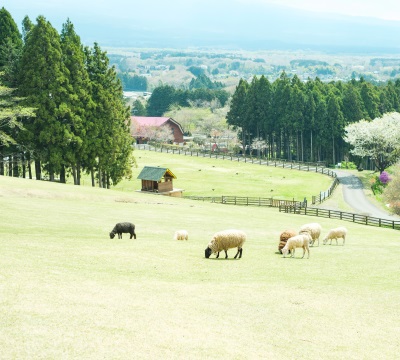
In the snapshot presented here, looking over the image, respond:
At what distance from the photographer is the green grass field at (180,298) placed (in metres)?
12.2

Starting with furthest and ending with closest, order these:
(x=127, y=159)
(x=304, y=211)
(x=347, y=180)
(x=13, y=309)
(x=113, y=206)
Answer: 1. (x=347, y=180)
2. (x=127, y=159)
3. (x=304, y=211)
4. (x=113, y=206)
5. (x=13, y=309)

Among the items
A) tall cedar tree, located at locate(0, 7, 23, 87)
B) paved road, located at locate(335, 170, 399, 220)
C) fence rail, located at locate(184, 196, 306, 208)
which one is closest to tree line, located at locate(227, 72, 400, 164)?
paved road, located at locate(335, 170, 399, 220)

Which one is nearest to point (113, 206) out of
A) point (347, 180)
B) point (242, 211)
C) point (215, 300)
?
point (242, 211)

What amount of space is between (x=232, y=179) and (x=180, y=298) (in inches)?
2336

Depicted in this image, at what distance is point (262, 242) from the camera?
27.3m

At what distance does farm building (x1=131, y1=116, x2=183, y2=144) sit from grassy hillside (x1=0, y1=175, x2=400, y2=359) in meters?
97.0

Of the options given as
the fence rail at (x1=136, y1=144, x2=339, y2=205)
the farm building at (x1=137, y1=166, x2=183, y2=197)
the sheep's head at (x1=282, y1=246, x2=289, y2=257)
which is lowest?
the sheep's head at (x1=282, y1=246, x2=289, y2=257)

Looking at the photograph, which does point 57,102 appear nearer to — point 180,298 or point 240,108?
point 180,298

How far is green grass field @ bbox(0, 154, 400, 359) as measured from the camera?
12.2 meters

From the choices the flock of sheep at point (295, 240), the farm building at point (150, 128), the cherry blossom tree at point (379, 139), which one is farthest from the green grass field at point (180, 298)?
the farm building at point (150, 128)

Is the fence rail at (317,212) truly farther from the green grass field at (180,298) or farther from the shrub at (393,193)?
the green grass field at (180,298)

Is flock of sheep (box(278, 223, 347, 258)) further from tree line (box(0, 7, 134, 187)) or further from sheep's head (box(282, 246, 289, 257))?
tree line (box(0, 7, 134, 187))

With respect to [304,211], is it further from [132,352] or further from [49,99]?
[132,352]

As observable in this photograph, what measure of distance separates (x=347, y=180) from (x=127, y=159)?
34650 mm
